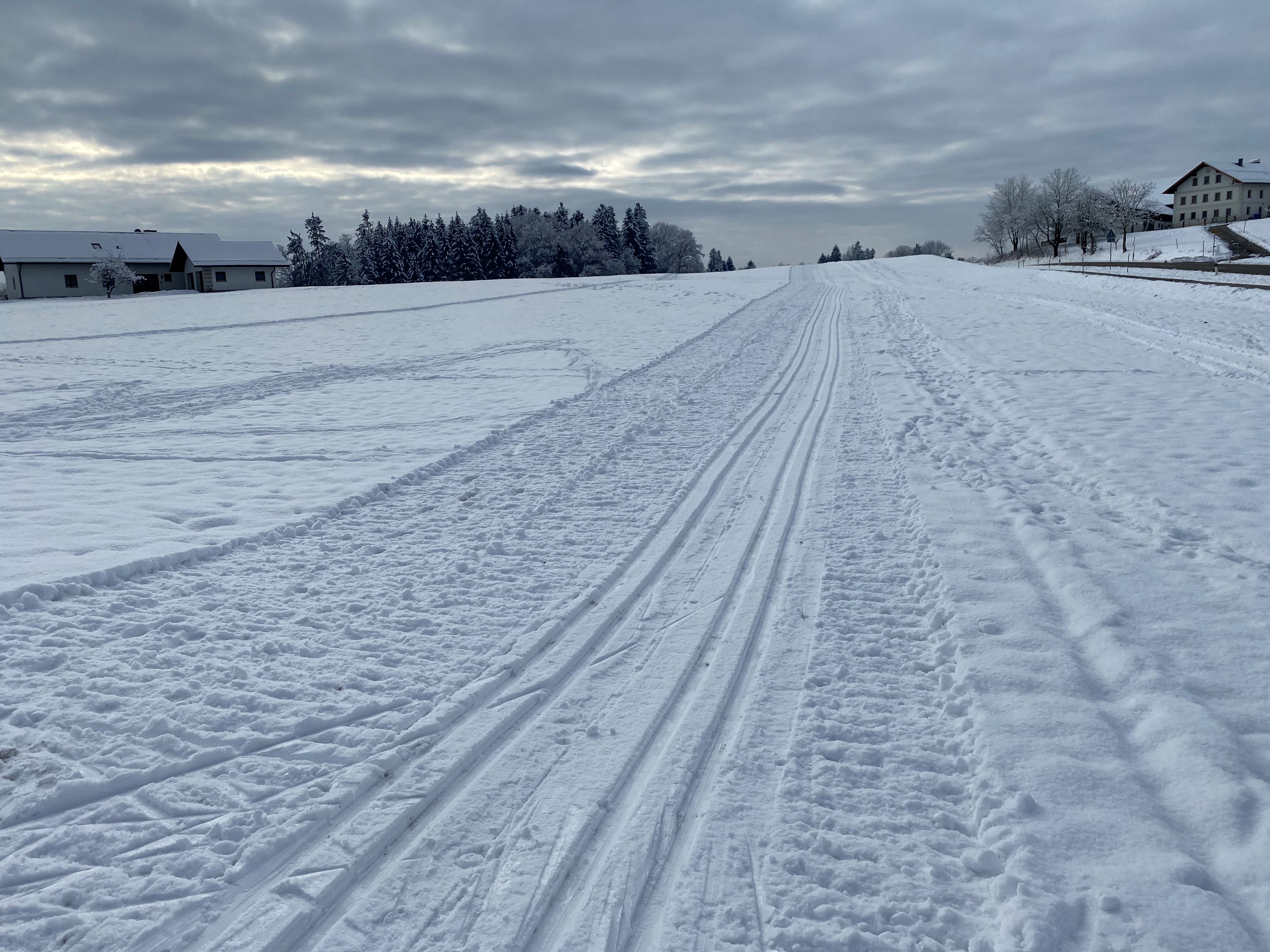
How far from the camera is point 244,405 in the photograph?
39.6 feet

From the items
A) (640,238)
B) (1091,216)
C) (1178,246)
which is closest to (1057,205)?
(1091,216)

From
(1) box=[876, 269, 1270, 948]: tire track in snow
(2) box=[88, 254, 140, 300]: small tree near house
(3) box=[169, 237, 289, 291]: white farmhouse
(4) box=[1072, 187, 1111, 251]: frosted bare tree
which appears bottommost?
(1) box=[876, 269, 1270, 948]: tire track in snow

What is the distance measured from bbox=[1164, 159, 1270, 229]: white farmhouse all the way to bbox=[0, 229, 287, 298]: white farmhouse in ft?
317

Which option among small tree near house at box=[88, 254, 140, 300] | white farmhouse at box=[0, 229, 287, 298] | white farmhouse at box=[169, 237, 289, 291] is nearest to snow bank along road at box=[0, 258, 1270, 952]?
small tree near house at box=[88, 254, 140, 300]

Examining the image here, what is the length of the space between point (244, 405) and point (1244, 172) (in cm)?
11009

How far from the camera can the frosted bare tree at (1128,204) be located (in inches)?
3248

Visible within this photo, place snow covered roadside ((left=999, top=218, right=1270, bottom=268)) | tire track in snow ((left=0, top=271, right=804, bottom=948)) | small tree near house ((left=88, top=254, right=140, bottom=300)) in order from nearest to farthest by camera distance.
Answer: tire track in snow ((left=0, top=271, right=804, bottom=948)) → small tree near house ((left=88, top=254, right=140, bottom=300)) → snow covered roadside ((left=999, top=218, right=1270, bottom=268))

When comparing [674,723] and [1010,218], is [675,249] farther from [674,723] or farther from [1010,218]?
[674,723]

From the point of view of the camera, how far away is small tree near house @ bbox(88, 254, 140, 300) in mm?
51844

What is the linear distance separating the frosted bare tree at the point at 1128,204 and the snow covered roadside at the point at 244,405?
75.4 metres

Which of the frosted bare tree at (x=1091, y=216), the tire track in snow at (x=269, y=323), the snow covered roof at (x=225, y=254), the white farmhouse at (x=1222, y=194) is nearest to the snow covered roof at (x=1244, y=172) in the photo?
the white farmhouse at (x=1222, y=194)

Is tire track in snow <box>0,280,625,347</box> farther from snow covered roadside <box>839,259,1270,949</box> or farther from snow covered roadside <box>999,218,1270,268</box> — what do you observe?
snow covered roadside <box>999,218,1270,268</box>

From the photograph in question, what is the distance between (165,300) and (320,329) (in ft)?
77.0

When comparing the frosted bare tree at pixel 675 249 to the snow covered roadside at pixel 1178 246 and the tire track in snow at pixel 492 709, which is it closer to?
the snow covered roadside at pixel 1178 246
